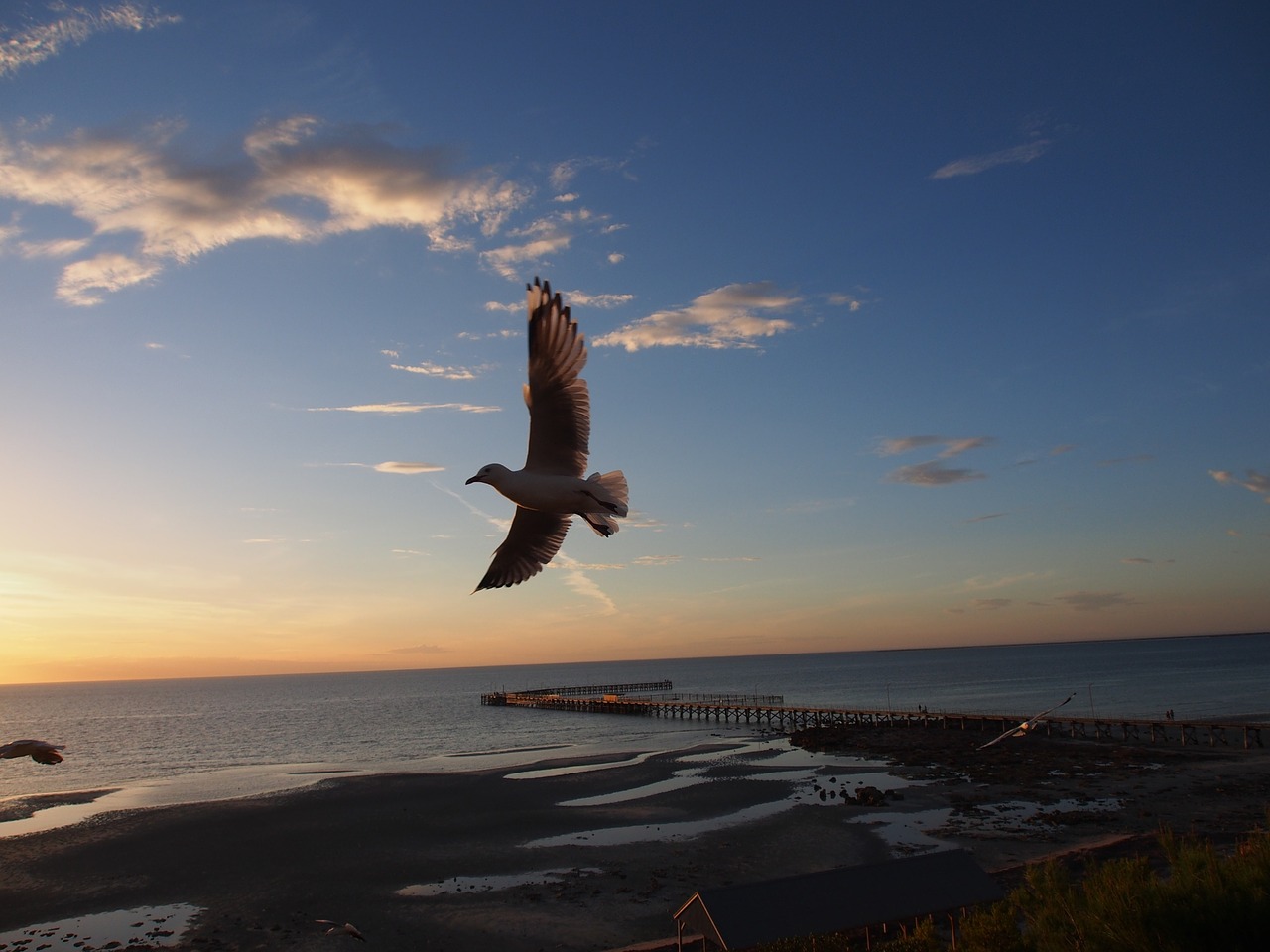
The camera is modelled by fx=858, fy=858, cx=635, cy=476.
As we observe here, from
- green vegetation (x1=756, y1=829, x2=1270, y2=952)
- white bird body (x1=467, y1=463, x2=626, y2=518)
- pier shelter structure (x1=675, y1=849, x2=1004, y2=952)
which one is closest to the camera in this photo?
white bird body (x1=467, y1=463, x2=626, y2=518)

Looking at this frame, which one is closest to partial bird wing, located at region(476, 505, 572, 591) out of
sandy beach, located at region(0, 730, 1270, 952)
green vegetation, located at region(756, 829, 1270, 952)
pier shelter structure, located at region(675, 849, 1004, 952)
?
green vegetation, located at region(756, 829, 1270, 952)

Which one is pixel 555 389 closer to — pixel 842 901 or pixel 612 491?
pixel 612 491

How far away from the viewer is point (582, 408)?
23.5ft

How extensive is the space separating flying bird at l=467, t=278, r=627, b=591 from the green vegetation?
5.90m

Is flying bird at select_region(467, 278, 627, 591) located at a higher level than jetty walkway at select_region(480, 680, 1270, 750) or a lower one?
higher

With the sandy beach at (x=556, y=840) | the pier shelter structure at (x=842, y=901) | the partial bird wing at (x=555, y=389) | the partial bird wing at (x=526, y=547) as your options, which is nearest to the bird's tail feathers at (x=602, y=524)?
the partial bird wing at (x=555, y=389)

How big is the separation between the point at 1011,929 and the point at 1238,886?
2658 millimetres

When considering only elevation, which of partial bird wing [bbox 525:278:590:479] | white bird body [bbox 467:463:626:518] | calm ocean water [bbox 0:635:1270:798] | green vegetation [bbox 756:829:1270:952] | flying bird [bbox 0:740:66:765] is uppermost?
partial bird wing [bbox 525:278:590:479]

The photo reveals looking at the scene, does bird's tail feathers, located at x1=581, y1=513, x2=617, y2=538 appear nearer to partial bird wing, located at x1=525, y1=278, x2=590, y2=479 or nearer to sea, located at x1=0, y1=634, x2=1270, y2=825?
partial bird wing, located at x1=525, y1=278, x2=590, y2=479

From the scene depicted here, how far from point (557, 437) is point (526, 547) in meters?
1.34

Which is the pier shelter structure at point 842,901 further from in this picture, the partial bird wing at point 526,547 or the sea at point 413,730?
the sea at point 413,730

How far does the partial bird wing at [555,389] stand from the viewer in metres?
6.98

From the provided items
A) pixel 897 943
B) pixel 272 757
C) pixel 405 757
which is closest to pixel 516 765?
pixel 405 757

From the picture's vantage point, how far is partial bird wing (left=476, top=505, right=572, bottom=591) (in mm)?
7926
